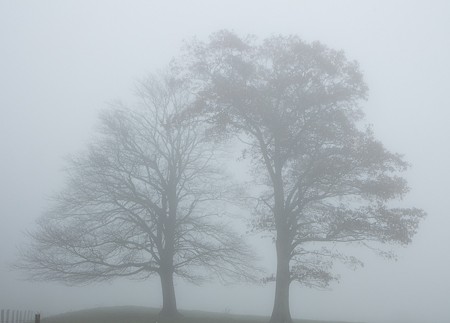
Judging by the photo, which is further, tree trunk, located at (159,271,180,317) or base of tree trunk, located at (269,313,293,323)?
tree trunk, located at (159,271,180,317)

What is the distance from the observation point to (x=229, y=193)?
98.4ft

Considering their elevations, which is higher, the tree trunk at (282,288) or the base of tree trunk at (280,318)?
the tree trunk at (282,288)

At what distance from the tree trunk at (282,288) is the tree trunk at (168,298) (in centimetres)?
619

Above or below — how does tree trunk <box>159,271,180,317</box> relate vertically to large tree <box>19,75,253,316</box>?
below

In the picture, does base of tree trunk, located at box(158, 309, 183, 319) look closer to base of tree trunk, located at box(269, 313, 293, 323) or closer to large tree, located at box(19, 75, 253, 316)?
large tree, located at box(19, 75, 253, 316)

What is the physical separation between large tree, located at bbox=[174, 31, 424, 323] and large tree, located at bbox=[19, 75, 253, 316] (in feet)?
11.4

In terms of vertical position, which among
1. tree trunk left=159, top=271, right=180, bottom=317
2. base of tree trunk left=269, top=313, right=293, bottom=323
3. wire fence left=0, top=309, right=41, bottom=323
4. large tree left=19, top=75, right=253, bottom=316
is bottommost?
wire fence left=0, top=309, right=41, bottom=323

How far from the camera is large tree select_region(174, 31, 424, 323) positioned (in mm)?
22875

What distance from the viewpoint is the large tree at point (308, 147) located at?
22875mm

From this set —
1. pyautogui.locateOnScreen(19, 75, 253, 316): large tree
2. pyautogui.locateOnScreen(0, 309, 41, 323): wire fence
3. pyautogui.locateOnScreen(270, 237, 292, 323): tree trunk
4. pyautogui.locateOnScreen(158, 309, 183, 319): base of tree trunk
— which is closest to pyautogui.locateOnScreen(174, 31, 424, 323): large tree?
pyautogui.locateOnScreen(270, 237, 292, 323): tree trunk

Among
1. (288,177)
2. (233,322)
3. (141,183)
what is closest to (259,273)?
(233,322)

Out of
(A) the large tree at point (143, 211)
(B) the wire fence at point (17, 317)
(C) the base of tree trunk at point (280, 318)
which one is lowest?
(B) the wire fence at point (17, 317)

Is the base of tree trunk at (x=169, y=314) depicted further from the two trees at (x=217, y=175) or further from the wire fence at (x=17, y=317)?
the wire fence at (x=17, y=317)

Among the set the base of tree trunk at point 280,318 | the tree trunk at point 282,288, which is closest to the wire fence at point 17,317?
the base of tree trunk at point 280,318
